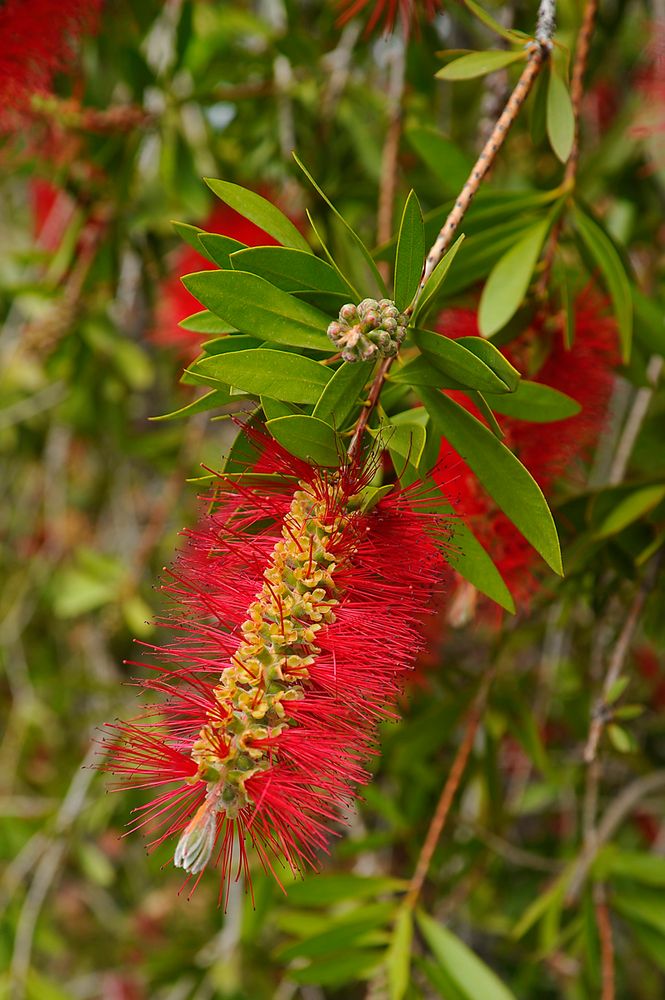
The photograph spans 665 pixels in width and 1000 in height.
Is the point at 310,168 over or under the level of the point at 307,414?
over

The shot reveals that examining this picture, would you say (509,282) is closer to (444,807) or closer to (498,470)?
(498,470)

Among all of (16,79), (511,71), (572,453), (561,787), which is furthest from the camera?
(561,787)

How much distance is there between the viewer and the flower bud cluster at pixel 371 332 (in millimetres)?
564

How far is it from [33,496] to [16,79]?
1.46 meters

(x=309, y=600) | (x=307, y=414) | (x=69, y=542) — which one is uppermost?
(x=69, y=542)

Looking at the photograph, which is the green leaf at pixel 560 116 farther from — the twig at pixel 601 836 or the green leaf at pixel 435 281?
the twig at pixel 601 836

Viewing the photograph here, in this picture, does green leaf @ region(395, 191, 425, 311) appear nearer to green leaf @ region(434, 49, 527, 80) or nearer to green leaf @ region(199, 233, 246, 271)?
green leaf @ region(199, 233, 246, 271)

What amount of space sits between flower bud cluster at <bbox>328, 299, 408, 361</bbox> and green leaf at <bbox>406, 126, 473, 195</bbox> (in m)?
0.45

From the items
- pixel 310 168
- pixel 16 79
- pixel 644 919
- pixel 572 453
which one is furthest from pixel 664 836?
pixel 16 79

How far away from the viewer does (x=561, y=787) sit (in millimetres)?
1510

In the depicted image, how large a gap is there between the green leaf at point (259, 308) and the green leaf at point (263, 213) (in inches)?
1.6

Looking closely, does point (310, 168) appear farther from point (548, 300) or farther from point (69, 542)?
point (69, 542)

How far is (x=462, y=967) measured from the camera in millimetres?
994

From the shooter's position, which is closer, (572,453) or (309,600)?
(309,600)
